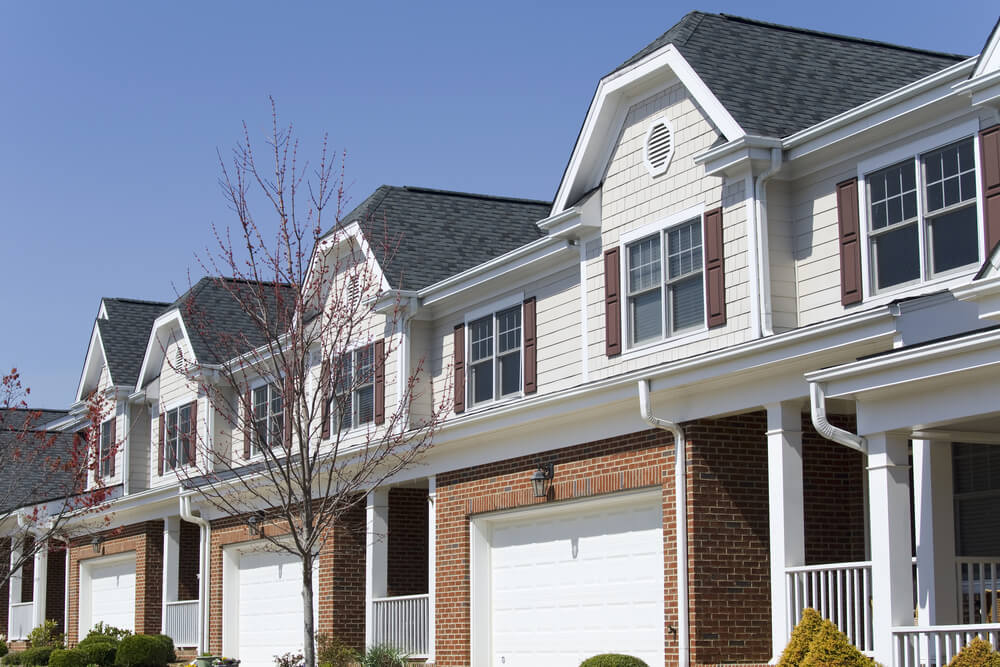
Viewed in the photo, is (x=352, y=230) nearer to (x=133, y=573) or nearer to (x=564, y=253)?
(x=564, y=253)

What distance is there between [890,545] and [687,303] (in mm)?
5835

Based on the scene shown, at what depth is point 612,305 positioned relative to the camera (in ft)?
62.5

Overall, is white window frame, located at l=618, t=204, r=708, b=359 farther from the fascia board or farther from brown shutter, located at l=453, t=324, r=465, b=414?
brown shutter, located at l=453, t=324, r=465, b=414

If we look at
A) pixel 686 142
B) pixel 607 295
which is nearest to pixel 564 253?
pixel 607 295

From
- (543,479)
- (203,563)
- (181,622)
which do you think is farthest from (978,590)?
(181,622)

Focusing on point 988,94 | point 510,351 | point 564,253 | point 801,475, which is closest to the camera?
point 988,94

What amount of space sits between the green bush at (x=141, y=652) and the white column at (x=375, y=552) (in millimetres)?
7788

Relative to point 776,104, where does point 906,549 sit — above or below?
below

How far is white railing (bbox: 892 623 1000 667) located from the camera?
40.0 ft

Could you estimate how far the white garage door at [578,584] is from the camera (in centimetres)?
1794

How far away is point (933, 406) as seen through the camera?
12516 millimetres

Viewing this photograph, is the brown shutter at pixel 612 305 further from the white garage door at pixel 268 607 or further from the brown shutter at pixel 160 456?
the brown shutter at pixel 160 456

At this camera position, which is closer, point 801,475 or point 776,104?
point 801,475

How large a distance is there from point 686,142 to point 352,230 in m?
9.30
